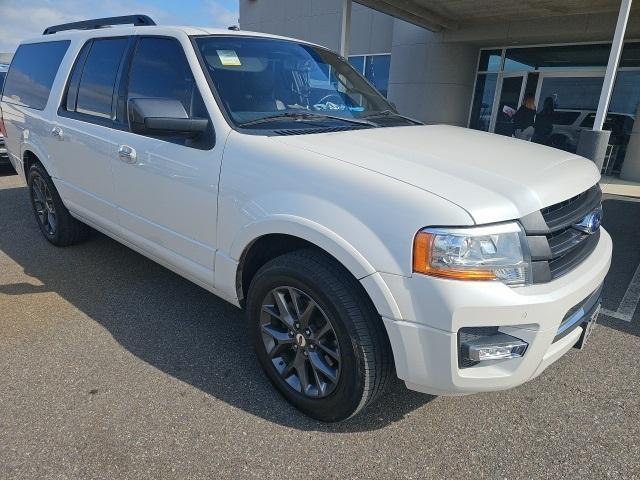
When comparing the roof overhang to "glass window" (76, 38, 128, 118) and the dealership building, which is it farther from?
"glass window" (76, 38, 128, 118)

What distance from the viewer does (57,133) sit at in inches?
153

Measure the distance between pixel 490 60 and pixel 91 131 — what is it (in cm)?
1178

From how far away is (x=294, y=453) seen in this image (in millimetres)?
2154

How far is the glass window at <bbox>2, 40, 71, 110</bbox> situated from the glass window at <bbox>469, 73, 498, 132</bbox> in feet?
36.3

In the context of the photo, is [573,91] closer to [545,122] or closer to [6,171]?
[545,122]

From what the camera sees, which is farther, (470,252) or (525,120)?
(525,120)

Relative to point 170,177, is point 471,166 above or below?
above

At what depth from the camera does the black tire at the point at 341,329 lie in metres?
2.02

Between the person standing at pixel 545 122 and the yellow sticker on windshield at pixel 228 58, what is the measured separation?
10.3 m

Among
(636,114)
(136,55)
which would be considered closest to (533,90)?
(636,114)

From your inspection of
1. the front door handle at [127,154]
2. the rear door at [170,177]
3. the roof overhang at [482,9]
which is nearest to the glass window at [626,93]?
the roof overhang at [482,9]

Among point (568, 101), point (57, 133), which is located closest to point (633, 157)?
point (568, 101)

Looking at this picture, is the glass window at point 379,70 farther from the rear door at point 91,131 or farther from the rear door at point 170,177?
the rear door at point 170,177

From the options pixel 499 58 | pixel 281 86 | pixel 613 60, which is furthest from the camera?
pixel 499 58
